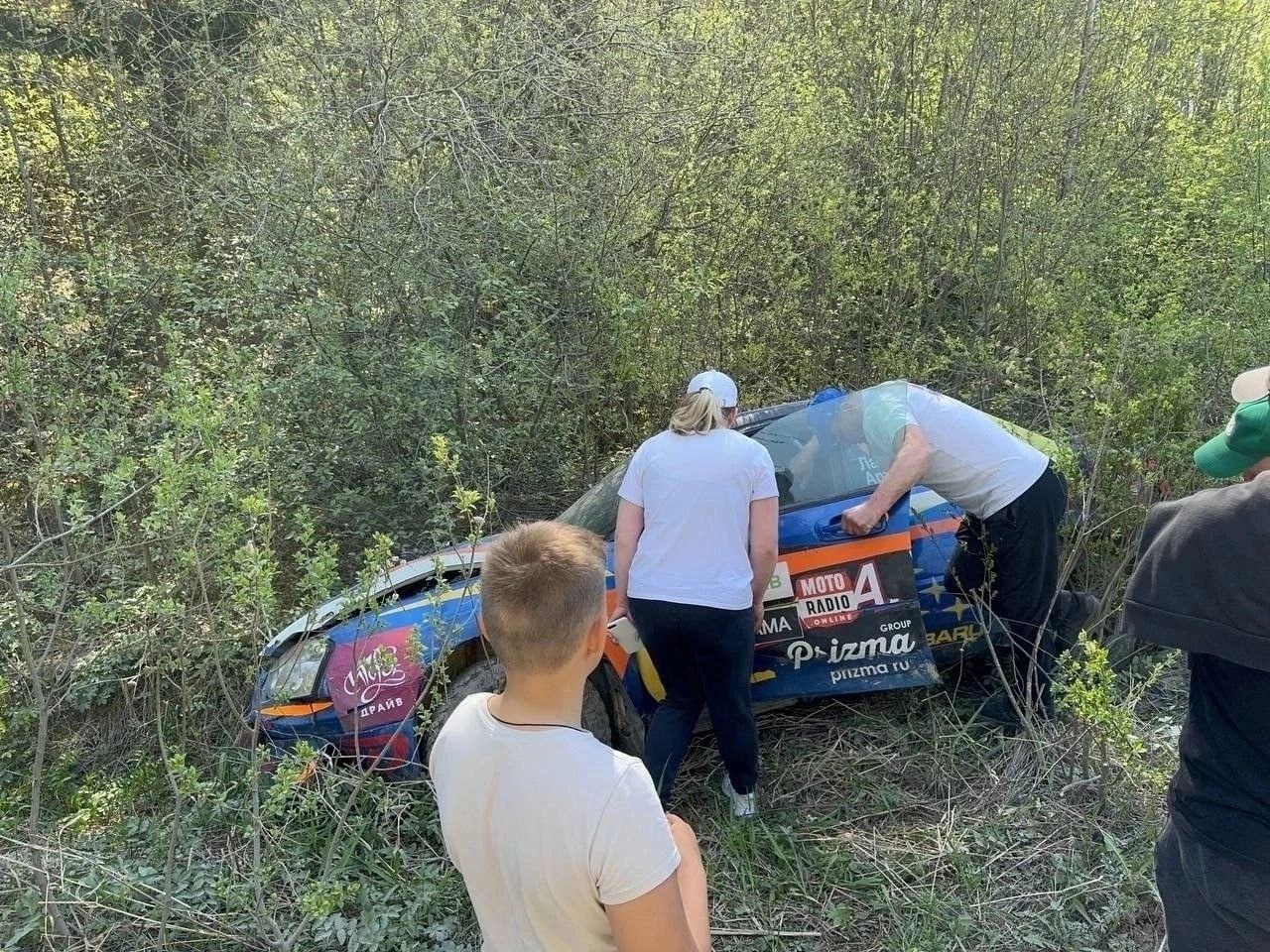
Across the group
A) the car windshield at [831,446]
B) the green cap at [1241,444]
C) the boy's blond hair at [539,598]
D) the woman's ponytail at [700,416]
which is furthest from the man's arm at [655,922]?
the car windshield at [831,446]

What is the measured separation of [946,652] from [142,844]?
325 cm

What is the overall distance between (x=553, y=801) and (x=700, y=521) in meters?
2.14

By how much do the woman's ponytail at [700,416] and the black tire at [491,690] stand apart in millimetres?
1088

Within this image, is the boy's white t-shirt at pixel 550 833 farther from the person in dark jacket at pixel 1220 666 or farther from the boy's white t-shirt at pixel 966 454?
the boy's white t-shirt at pixel 966 454

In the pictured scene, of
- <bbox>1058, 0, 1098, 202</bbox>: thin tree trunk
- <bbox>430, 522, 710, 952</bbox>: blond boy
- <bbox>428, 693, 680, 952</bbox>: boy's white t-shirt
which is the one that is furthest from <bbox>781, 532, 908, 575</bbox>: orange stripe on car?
<bbox>1058, 0, 1098, 202</bbox>: thin tree trunk

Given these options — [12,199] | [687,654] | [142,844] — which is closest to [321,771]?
[142,844]

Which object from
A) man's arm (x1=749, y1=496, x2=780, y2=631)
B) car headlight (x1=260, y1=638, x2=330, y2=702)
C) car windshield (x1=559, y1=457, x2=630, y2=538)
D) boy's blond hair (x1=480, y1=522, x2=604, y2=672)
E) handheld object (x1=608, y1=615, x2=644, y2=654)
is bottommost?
handheld object (x1=608, y1=615, x2=644, y2=654)

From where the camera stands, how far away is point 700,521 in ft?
11.4

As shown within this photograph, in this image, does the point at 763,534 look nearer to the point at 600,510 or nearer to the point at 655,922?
the point at 600,510

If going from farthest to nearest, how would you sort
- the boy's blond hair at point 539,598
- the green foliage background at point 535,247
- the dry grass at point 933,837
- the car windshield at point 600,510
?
the green foliage background at point 535,247
the car windshield at point 600,510
the dry grass at point 933,837
the boy's blond hair at point 539,598

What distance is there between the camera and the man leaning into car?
381cm

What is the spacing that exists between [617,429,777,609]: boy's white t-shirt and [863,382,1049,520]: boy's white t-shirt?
0.73 m

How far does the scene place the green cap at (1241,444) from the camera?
1.61 meters

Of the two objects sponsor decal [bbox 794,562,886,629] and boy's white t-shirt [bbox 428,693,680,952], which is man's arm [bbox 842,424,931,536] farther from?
boy's white t-shirt [bbox 428,693,680,952]
